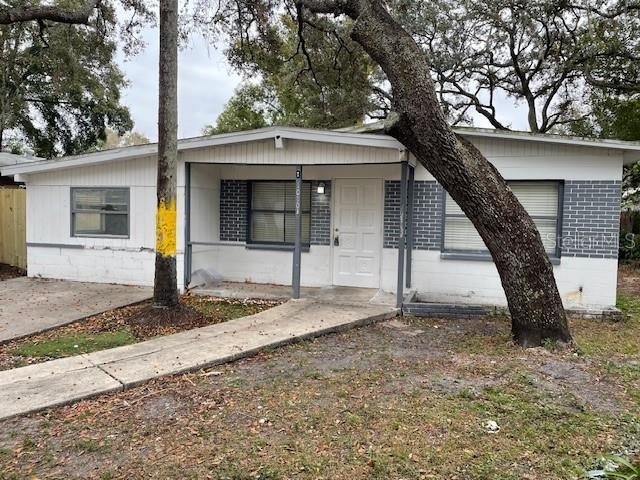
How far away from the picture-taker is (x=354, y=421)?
3.72m

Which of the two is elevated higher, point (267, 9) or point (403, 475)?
point (267, 9)

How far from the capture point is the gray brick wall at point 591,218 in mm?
7664

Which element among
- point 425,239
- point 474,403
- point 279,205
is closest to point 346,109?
point 279,205

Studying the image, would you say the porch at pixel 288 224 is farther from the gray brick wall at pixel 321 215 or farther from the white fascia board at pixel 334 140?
the white fascia board at pixel 334 140

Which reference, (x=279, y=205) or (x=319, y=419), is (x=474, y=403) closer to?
(x=319, y=419)

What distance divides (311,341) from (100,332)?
2.78m

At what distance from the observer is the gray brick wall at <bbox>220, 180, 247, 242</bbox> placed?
9.84 m

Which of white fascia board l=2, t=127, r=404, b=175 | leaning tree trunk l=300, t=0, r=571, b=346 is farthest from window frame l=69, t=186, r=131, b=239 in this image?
leaning tree trunk l=300, t=0, r=571, b=346

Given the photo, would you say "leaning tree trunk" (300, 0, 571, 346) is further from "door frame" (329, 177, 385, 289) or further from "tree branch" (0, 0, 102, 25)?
"tree branch" (0, 0, 102, 25)

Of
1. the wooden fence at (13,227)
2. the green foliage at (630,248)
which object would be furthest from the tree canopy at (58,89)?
the green foliage at (630,248)

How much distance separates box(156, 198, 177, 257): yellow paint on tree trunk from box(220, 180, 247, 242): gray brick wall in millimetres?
2944

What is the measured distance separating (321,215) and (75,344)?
504 cm

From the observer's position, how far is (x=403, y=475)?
2984 mm

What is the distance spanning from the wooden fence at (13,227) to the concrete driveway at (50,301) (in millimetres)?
1582
